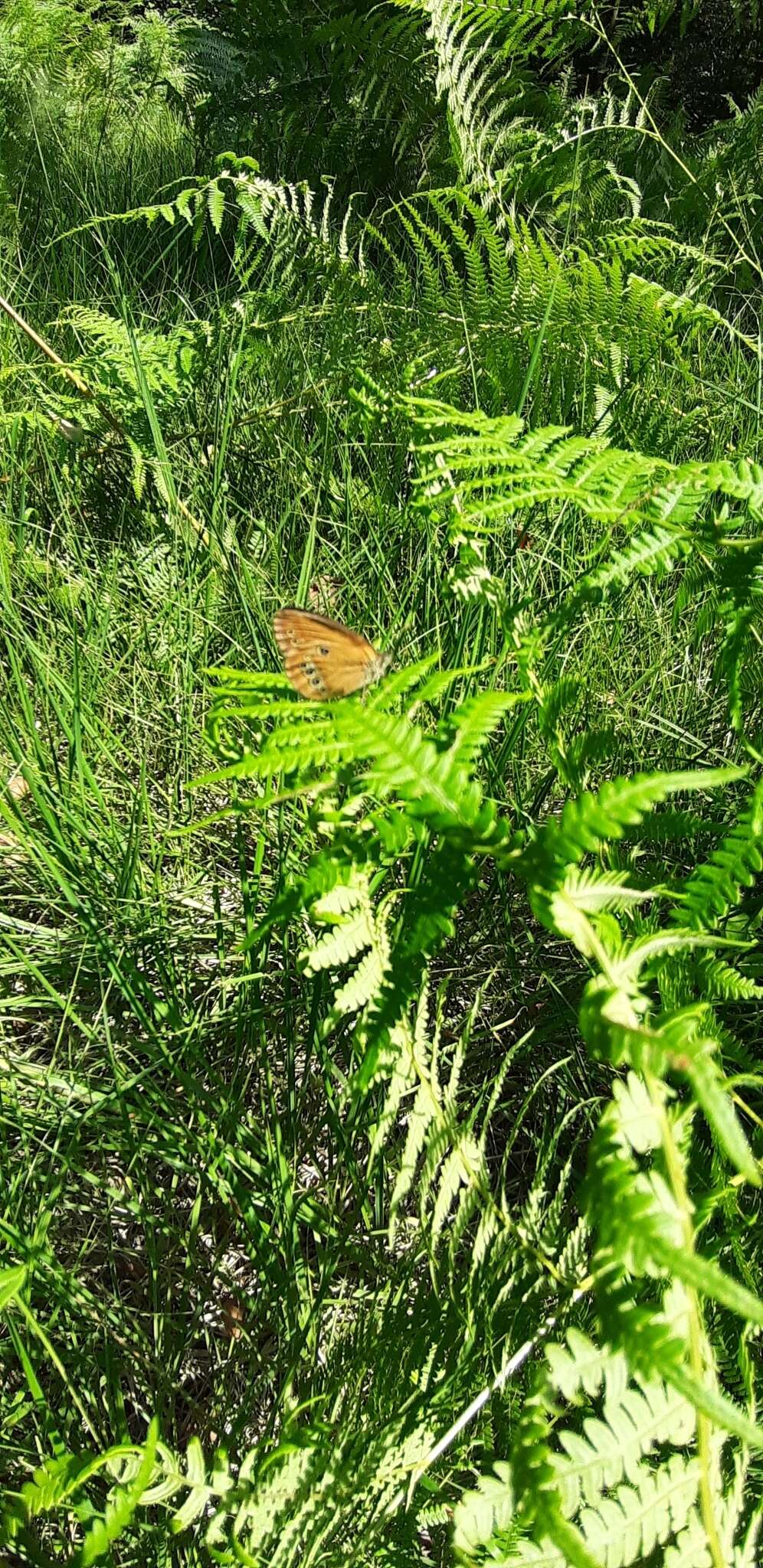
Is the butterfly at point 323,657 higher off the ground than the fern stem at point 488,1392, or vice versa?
the butterfly at point 323,657

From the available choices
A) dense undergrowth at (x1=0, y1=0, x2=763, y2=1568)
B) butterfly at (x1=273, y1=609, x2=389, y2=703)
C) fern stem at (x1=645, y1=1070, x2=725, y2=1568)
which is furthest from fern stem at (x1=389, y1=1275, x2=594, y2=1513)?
butterfly at (x1=273, y1=609, x2=389, y2=703)

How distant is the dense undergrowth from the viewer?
2.54ft

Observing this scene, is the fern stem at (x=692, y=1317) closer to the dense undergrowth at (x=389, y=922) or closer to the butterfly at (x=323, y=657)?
the dense undergrowth at (x=389, y=922)

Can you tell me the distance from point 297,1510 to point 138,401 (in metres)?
1.85

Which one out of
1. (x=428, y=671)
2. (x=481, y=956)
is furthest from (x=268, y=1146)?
(x=428, y=671)

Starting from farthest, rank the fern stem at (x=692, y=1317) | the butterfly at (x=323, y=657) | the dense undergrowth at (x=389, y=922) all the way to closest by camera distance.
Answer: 1. the butterfly at (x=323, y=657)
2. the dense undergrowth at (x=389, y=922)
3. the fern stem at (x=692, y=1317)

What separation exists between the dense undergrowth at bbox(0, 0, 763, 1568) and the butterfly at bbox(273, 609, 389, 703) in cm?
7

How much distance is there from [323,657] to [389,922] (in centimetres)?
36

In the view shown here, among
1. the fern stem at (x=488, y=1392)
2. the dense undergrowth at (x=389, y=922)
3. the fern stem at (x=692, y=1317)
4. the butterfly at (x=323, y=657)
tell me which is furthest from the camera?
the butterfly at (x=323, y=657)

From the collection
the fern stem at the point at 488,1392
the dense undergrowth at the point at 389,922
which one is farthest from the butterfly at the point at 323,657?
the fern stem at the point at 488,1392

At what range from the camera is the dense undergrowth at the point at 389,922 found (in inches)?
30.4

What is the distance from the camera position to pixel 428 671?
68.7 inches

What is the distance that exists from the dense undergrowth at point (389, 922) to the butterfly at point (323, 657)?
2.7 inches

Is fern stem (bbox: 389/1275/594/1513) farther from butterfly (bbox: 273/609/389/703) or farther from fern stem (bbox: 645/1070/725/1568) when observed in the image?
butterfly (bbox: 273/609/389/703)
